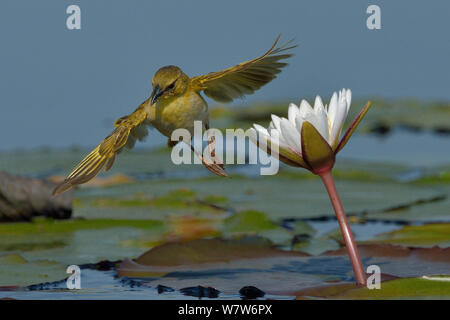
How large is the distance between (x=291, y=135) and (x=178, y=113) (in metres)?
0.86

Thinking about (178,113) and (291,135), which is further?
(178,113)

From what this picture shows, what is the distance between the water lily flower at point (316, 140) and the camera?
3.20 m

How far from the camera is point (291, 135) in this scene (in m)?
3.23

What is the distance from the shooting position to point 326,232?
17.2 feet

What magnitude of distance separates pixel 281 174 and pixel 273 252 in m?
3.18

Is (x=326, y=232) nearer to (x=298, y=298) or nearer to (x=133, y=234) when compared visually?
(x=133, y=234)

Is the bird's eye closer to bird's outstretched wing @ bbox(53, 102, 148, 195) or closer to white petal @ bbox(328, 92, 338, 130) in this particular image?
bird's outstretched wing @ bbox(53, 102, 148, 195)

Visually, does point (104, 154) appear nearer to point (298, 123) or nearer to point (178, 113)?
point (178, 113)

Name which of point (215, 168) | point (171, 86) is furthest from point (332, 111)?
point (171, 86)

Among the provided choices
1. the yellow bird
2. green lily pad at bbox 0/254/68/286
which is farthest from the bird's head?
green lily pad at bbox 0/254/68/286

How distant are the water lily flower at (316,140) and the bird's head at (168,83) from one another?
65cm

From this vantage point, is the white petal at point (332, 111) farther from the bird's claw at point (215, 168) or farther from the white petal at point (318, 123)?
the bird's claw at point (215, 168)

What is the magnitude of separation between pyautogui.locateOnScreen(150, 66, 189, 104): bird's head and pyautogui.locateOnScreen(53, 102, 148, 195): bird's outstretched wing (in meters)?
0.12
